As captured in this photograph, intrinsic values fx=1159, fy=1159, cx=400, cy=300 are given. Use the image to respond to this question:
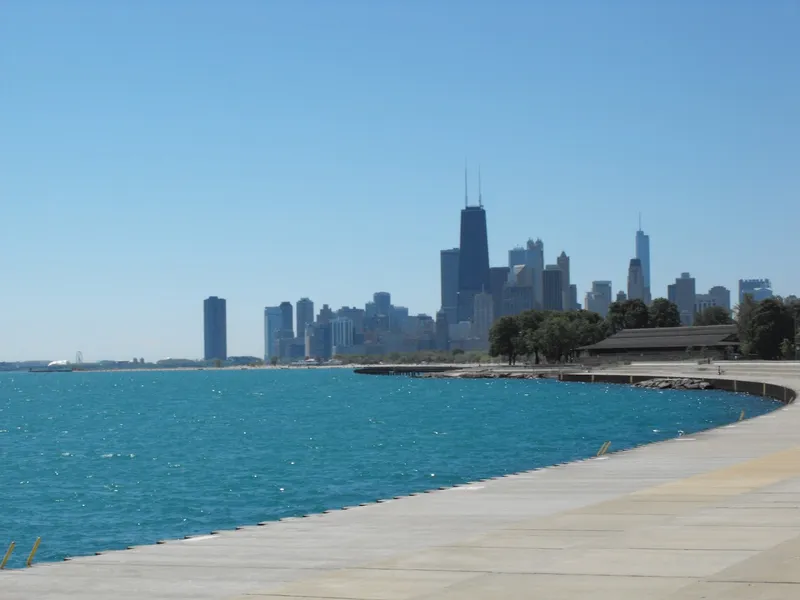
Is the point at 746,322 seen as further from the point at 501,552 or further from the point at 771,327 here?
the point at 501,552

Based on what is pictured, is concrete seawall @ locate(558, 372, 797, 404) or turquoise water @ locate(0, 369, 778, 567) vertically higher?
concrete seawall @ locate(558, 372, 797, 404)

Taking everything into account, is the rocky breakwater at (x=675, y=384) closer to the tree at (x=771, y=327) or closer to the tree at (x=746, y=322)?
the tree at (x=771, y=327)

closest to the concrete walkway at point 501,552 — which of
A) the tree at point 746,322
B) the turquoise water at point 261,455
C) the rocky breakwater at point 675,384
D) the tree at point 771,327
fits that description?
the turquoise water at point 261,455

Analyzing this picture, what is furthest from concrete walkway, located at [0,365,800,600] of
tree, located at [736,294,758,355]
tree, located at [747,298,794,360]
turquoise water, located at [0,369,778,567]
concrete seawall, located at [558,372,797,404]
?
tree, located at [736,294,758,355]

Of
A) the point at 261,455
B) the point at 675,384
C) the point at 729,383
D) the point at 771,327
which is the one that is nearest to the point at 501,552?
the point at 261,455

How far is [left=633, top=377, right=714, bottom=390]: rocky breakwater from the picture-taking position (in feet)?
392

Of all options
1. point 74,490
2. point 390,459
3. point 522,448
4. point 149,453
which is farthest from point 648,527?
point 149,453

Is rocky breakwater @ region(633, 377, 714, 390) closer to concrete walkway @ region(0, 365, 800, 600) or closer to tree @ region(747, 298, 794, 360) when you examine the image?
tree @ region(747, 298, 794, 360)

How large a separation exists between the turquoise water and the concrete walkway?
11.1 m

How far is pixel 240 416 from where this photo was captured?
9869 centimetres

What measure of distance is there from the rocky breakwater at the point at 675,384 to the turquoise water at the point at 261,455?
12.7m

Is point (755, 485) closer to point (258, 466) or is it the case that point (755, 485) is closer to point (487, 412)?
point (258, 466)

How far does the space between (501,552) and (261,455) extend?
39.9 metres

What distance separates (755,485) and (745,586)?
38.9 ft
